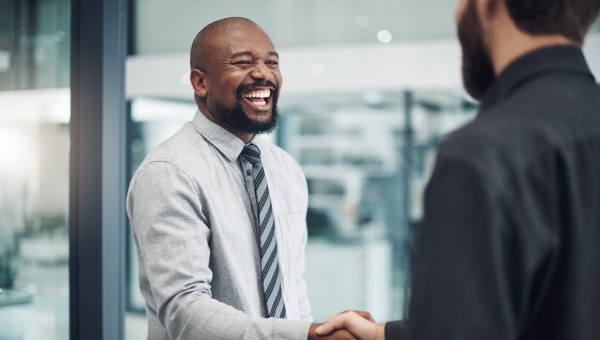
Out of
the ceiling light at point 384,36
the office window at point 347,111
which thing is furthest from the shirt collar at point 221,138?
the ceiling light at point 384,36

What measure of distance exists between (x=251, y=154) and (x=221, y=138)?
0.31 ft

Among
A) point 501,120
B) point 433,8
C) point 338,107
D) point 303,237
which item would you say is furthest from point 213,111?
point 338,107

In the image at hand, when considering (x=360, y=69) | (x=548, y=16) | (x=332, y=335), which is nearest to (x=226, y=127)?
(x=332, y=335)

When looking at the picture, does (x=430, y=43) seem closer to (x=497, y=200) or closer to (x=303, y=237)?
(x=303, y=237)

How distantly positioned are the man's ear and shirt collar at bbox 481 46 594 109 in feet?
2.82

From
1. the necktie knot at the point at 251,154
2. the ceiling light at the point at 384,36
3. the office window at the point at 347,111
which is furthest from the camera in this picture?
the ceiling light at the point at 384,36

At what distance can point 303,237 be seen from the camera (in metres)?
1.47

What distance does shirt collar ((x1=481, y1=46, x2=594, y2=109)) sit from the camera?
2.14ft

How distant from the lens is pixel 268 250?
4.17 feet

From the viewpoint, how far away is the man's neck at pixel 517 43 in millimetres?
663

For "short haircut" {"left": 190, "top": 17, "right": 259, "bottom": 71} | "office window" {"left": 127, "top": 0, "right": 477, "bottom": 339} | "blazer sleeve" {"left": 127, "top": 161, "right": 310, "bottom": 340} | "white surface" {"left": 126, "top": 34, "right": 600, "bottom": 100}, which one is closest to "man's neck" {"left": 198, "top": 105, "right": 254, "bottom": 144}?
"short haircut" {"left": 190, "top": 17, "right": 259, "bottom": 71}

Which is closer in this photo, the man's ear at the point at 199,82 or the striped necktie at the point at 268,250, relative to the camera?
the striped necktie at the point at 268,250

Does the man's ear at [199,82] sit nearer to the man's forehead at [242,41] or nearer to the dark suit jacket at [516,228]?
the man's forehead at [242,41]

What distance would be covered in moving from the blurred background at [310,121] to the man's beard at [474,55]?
1365mm
